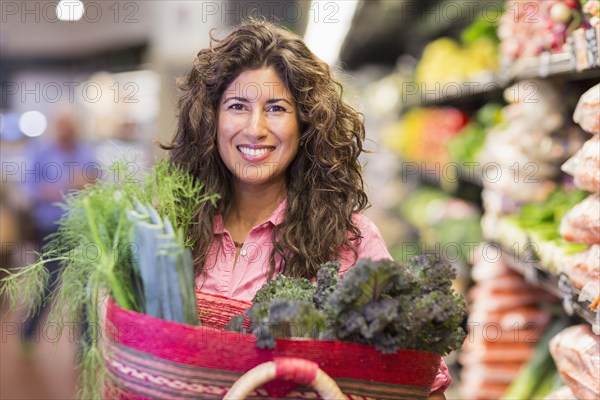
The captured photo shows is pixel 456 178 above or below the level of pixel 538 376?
above

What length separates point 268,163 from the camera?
224 centimetres

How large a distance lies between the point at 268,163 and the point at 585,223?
0.96m

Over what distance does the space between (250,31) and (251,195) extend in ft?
1.47

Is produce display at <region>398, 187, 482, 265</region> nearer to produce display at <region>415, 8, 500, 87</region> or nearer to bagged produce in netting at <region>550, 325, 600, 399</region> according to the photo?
produce display at <region>415, 8, 500, 87</region>

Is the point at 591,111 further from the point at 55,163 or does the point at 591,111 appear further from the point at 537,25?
the point at 55,163

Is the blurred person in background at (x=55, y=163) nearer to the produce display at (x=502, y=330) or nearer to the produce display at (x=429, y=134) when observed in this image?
the produce display at (x=429, y=134)

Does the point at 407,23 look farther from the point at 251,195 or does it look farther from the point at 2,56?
the point at 2,56

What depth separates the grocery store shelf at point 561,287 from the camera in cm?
236

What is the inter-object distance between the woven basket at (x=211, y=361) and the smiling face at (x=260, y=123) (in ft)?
2.23

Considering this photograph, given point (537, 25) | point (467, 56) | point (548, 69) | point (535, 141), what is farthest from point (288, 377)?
point (467, 56)

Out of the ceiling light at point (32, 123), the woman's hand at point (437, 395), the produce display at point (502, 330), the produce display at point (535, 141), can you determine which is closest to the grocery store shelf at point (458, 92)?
the produce display at point (535, 141)

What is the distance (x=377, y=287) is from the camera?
160cm

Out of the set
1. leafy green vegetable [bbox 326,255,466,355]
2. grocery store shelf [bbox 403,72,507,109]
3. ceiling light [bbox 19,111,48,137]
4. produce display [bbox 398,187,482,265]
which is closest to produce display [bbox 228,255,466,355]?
leafy green vegetable [bbox 326,255,466,355]

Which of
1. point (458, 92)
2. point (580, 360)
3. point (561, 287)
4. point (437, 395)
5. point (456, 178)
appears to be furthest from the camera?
point (456, 178)
